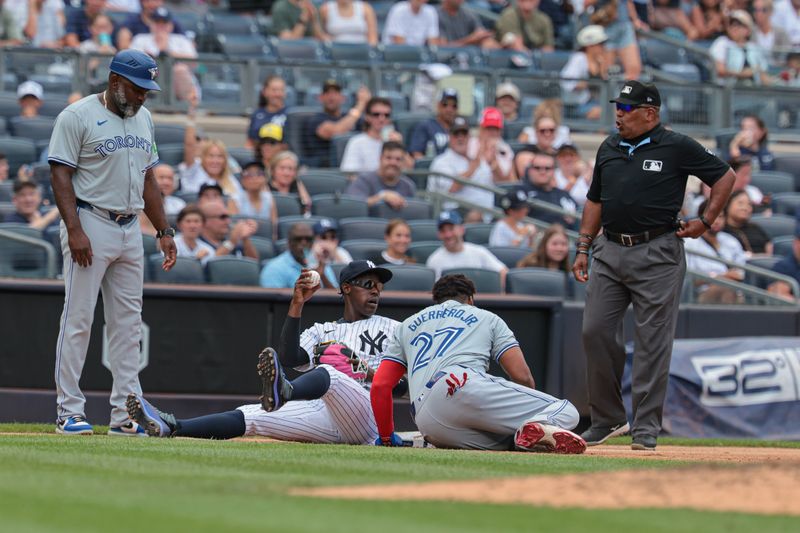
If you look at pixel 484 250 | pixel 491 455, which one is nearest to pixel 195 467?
pixel 491 455

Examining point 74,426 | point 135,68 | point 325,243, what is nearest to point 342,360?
point 74,426

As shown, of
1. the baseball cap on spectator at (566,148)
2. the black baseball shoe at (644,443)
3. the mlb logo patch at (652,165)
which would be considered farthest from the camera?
the baseball cap on spectator at (566,148)

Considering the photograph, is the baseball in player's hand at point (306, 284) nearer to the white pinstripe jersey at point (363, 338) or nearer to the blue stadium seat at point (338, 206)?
the white pinstripe jersey at point (363, 338)

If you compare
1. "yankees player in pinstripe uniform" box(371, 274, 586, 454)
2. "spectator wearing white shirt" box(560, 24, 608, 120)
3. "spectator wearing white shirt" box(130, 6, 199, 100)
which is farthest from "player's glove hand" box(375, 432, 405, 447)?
"spectator wearing white shirt" box(560, 24, 608, 120)

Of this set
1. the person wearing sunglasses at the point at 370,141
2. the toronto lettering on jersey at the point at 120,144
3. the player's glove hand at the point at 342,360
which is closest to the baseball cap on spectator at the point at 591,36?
the person wearing sunglasses at the point at 370,141

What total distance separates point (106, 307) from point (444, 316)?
76.2 inches

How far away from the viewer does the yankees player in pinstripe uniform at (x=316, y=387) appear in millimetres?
7809

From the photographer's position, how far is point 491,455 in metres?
7.37

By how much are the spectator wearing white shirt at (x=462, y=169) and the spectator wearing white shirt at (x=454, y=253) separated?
2.02m

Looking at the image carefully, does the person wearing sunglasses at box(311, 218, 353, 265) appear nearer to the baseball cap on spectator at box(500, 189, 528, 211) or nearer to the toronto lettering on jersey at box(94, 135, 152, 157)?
the baseball cap on spectator at box(500, 189, 528, 211)

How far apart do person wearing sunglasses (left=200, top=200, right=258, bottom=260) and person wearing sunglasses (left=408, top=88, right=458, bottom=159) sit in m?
3.60

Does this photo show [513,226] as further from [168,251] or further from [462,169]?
[168,251]

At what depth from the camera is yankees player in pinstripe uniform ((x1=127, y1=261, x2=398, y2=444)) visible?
781cm

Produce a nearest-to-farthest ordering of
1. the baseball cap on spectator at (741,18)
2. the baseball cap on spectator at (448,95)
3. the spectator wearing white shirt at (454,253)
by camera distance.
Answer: the spectator wearing white shirt at (454,253), the baseball cap on spectator at (448,95), the baseball cap on spectator at (741,18)
